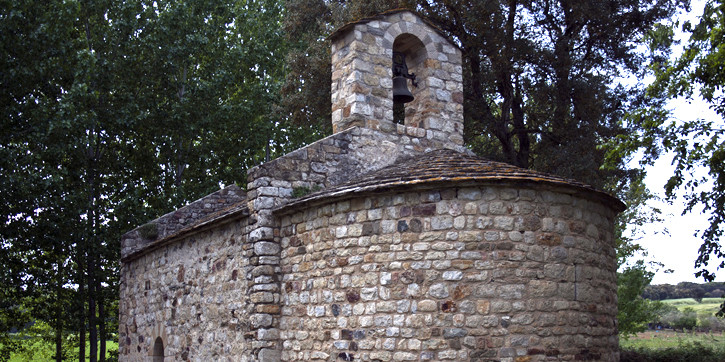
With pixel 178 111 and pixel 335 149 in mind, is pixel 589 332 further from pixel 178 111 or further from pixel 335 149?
pixel 178 111

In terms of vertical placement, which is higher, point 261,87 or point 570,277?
point 261,87

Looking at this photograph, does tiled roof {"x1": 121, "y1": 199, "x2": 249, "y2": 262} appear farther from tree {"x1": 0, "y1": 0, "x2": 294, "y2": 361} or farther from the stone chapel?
tree {"x1": 0, "y1": 0, "x2": 294, "y2": 361}

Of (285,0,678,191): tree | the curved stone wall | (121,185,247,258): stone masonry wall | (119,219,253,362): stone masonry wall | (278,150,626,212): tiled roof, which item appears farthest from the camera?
(285,0,678,191): tree

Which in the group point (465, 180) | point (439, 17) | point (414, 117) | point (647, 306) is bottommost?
point (647, 306)

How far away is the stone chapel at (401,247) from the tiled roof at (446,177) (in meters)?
0.03

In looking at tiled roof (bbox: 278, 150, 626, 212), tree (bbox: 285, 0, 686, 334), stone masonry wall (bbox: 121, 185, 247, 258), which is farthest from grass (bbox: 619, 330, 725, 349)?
stone masonry wall (bbox: 121, 185, 247, 258)

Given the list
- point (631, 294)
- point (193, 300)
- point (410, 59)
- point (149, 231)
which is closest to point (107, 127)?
point (149, 231)

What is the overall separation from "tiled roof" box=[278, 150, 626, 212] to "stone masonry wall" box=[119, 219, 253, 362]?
1502 millimetres

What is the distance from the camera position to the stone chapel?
684 cm

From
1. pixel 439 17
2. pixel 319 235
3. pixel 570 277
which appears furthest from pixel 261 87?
pixel 570 277

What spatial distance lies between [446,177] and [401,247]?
0.91 m

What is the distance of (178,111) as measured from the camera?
18.6 m

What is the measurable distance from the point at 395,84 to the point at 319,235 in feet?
9.30

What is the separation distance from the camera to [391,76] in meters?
9.38
